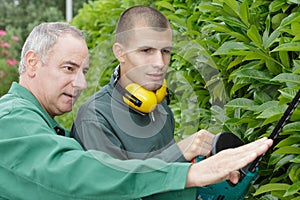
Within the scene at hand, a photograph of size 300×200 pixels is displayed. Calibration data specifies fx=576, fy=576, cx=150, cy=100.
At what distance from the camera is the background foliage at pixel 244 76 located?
190cm

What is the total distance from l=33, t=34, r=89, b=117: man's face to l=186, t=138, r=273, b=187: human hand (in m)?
0.63

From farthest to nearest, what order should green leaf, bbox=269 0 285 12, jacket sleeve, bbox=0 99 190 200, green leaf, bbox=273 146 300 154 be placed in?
green leaf, bbox=269 0 285 12 < green leaf, bbox=273 146 300 154 < jacket sleeve, bbox=0 99 190 200

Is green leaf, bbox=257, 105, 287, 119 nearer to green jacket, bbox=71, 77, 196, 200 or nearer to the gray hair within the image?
green jacket, bbox=71, 77, 196, 200

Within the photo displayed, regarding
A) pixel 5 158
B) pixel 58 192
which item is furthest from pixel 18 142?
pixel 58 192

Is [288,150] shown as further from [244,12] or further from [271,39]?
[244,12]

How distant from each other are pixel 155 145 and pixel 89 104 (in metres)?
0.23

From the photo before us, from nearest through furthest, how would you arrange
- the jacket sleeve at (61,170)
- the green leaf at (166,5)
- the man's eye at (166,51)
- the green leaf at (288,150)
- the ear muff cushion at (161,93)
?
the jacket sleeve at (61,170) < the man's eye at (166,51) < the ear muff cushion at (161,93) < the green leaf at (288,150) < the green leaf at (166,5)

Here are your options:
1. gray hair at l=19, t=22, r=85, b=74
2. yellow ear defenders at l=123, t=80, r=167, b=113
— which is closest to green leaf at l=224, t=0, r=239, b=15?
gray hair at l=19, t=22, r=85, b=74

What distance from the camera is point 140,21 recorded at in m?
1.68

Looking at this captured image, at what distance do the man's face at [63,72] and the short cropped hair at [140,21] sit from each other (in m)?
0.26

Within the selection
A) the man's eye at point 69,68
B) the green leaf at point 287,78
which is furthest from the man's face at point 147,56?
the green leaf at point 287,78

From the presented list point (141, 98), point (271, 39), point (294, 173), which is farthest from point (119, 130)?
point (271, 39)

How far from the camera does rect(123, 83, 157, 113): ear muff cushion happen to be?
1.65m

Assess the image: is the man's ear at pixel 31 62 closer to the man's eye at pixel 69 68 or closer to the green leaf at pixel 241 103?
the man's eye at pixel 69 68
